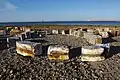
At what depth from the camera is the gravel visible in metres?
12.6

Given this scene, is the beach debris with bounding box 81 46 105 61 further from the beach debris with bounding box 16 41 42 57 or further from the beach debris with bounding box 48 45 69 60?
the beach debris with bounding box 16 41 42 57

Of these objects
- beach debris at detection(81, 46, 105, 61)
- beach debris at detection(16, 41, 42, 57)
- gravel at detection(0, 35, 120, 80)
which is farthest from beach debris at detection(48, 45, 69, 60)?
beach debris at detection(16, 41, 42, 57)

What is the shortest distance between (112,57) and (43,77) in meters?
7.75

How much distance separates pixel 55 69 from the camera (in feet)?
46.2

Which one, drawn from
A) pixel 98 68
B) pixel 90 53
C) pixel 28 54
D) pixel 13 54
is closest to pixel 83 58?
pixel 90 53

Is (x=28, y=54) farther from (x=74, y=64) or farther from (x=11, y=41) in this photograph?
(x=11, y=41)

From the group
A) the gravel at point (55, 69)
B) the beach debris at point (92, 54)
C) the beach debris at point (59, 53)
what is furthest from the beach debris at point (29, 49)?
the beach debris at point (92, 54)

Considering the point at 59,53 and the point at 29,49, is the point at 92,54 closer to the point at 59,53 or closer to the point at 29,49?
the point at 59,53

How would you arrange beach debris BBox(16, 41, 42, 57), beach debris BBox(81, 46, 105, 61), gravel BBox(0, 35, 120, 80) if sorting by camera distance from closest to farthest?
gravel BBox(0, 35, 120, 80) < beach debris BBox(81, 46, 105, 61) < beach debris BBox(16, 41, 42, 57)

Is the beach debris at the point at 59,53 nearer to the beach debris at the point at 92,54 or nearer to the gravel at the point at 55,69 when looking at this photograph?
the gravel at the point at 55,69

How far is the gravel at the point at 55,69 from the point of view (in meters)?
12.6

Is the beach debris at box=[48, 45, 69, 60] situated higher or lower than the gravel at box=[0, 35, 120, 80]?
higher

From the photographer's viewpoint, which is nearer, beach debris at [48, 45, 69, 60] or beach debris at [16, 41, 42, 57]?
beach debris at [48, 45, 69, 60]

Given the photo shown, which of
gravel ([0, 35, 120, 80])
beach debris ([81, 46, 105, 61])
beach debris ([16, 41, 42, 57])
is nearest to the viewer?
gravel ([0, 35, 120, 80])
